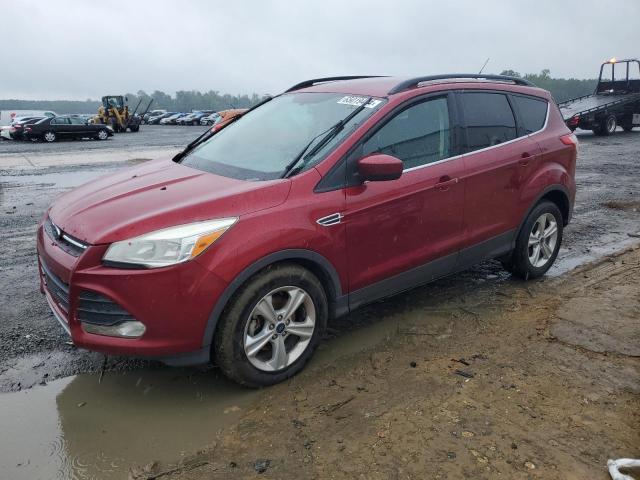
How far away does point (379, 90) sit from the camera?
12.9 feet

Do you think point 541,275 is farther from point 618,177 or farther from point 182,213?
point 618,177

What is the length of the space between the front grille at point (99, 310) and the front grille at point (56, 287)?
18 centimetres

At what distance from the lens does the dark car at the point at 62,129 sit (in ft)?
88.2

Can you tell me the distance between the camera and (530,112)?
4.88m

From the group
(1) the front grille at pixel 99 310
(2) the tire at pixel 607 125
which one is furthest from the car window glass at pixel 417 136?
(2) the tire at pixel 607 125

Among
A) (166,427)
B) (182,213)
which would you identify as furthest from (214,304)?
(166,427)

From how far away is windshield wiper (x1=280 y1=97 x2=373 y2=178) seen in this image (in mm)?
3459

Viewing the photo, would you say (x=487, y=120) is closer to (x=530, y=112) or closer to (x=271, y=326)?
(x=530, y=112)

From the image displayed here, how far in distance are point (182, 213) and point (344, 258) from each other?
1068 mm

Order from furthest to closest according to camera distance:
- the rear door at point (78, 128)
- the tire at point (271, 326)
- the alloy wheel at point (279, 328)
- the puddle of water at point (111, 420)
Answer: the rear door at point (78, 128), the alloy wheel at point (279, 328), the tire at point (271, 326), the puddle of water at point (111, 420)

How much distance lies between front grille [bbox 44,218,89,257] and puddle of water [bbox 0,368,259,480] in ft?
3.04

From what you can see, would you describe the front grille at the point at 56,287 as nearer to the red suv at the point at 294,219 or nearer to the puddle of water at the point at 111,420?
the red suv at the point at 294,219

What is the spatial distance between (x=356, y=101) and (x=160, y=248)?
1.84 metres

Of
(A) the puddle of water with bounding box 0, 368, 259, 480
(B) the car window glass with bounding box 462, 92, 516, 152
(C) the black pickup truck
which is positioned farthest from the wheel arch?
(C) the black pickup truck
